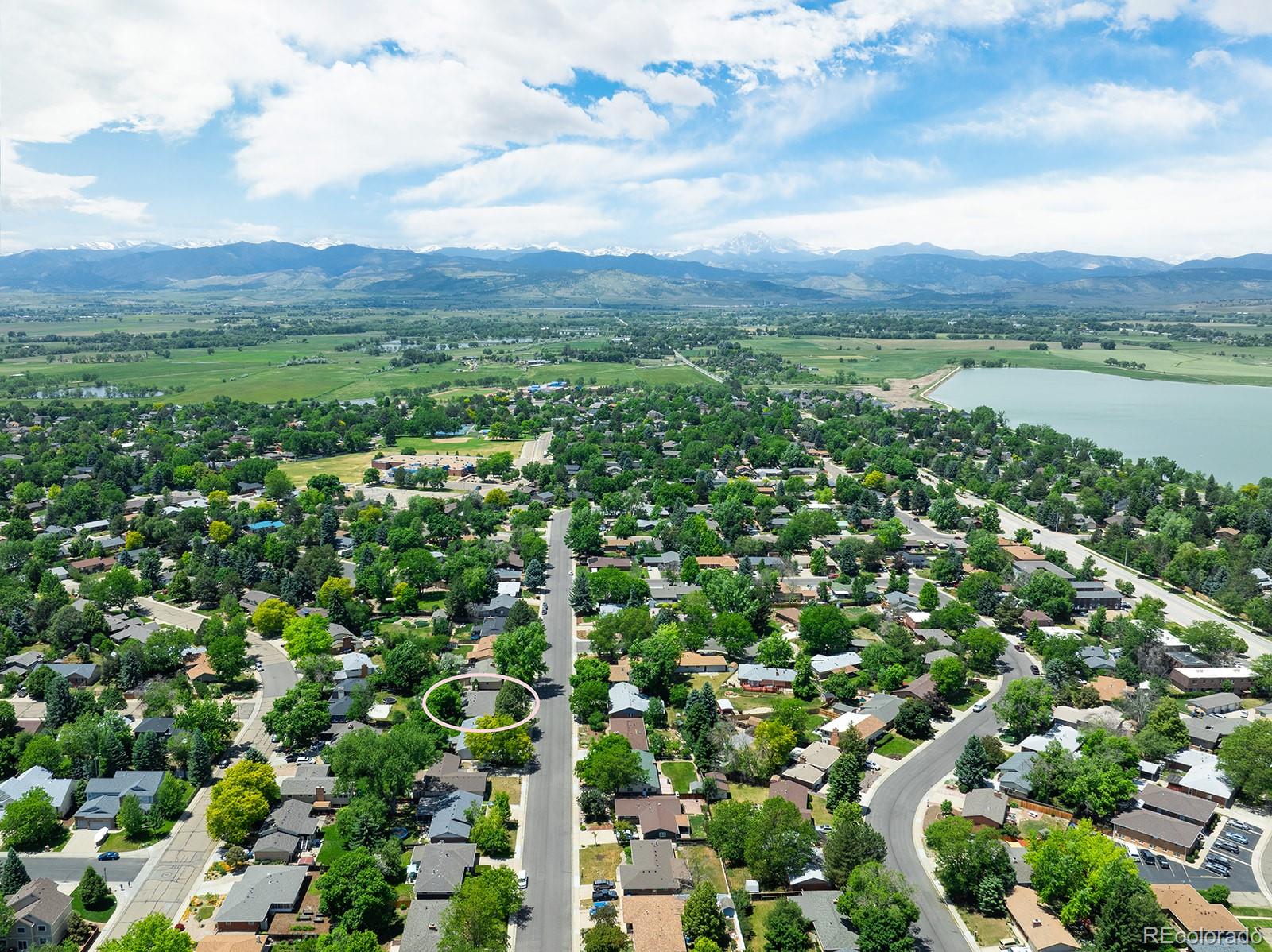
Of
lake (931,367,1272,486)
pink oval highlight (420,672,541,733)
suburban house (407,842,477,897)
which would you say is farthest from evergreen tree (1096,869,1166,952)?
lake (931,367,1272,486)

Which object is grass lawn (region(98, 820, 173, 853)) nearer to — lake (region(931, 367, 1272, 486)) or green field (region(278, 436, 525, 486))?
green field (region(278, 436, 525, 486))

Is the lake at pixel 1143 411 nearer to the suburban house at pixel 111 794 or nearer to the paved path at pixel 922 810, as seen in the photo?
the paved path at pixel 922 810

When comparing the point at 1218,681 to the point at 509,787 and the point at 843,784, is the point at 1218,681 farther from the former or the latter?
the point at 509,787

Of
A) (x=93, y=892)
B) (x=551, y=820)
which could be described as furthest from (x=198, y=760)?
(x=551, y=820)

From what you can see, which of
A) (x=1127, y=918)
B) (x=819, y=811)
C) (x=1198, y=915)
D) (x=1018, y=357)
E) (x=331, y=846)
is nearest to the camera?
(x=1127, y=918)

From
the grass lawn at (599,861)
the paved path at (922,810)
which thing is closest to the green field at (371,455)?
the grass lawn at (599,861)

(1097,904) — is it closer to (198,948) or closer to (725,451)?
(198,948)

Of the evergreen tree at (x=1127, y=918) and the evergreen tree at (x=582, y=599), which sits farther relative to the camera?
the evergreen tree at (x=582, y=599)
